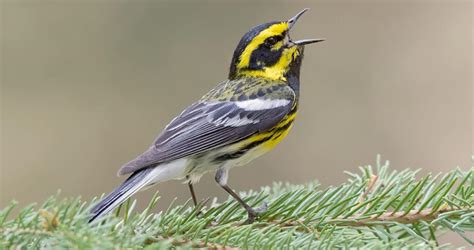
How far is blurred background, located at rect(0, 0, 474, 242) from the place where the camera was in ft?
23.6

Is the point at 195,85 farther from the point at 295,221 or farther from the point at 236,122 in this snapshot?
the point at 295,221

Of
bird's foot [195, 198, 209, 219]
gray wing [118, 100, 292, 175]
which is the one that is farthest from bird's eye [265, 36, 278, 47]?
bird's foot [195, 198, 209, 219]

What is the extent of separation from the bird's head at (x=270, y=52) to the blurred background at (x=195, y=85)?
113 inches

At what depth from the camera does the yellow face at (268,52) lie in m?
4.21

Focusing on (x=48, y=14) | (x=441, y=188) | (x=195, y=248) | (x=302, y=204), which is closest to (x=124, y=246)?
(x=195, y=248)

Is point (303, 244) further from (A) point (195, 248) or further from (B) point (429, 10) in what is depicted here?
(B) point (429, 10)

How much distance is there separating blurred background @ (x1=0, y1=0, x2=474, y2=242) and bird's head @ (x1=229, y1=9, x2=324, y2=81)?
2859mm

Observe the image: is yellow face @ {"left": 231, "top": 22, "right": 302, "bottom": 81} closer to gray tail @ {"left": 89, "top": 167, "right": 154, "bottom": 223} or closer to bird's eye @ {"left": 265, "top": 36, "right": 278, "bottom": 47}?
bird's eye @ {"left": 265, "top": 36, "right": 278, "bottom": 47}

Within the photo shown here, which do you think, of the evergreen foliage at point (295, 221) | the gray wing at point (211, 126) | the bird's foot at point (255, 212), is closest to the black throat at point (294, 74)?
the gray wing at point (211, 126)

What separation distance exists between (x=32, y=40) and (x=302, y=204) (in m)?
5.34

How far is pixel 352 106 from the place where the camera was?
7.56 m

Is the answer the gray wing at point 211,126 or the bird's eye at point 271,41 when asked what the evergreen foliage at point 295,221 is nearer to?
the gray wing at point 211,126

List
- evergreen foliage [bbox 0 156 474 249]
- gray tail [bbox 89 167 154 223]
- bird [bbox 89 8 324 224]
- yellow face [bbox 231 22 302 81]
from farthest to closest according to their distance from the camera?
yellow face [bbox 231 22 302 81]
bird [bbox 89 8 324 224]
gray tail [bbox 89 167 154 223]
evergreen foliage [bbox 0 156 474 249]

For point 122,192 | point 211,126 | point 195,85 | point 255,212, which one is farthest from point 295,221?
point 195,85
